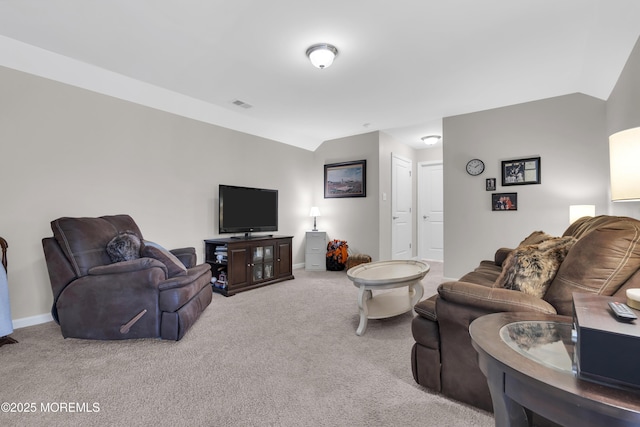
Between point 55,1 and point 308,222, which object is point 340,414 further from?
point 308,222

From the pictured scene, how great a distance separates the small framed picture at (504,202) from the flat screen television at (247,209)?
3.20 meters

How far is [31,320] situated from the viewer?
272 cm

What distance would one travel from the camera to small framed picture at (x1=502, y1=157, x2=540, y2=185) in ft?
12.2

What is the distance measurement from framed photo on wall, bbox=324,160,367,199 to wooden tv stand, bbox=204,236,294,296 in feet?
5.33

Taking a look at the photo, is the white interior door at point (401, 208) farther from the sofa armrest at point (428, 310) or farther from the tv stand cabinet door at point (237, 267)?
the sofa armrest at point (428, 310)

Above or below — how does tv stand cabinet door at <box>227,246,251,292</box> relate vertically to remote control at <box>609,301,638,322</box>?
below

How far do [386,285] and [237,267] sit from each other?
212 centimetres

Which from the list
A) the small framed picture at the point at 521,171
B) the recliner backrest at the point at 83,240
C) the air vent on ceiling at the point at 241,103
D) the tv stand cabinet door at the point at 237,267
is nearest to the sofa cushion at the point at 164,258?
the recliner backrest at the point at 83,240

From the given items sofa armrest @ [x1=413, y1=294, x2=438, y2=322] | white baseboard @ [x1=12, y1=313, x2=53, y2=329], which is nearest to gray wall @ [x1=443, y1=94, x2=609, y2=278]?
sofa armrest @ [x1=413, y1=294, x2=438, y2=322]

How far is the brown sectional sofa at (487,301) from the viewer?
4.11ft

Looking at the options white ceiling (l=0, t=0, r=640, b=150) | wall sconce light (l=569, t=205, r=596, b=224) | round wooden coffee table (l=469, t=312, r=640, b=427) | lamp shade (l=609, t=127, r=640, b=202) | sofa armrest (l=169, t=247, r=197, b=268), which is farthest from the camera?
sofa armrest (l=169, t=247, r=197, b=268)

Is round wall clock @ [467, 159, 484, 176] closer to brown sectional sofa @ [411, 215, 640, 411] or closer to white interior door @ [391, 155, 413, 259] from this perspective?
white interior door @ [391, 155, 413, 259]

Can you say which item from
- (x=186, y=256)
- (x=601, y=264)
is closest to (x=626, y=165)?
(x=601, y=264)

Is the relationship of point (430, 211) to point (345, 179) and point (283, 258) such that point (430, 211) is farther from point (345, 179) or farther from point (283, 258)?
point (283, 258)
